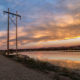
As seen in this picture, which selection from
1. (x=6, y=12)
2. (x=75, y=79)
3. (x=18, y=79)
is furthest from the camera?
(x=6, y=12)

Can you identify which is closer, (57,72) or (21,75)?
(21,75)

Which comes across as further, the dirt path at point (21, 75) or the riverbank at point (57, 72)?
the riverbank at point (57, 72)

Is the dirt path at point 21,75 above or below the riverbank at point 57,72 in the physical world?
above

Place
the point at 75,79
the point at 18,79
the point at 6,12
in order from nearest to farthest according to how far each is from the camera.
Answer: the point at 18,79 → the point at 75,79 → the point at 6,12

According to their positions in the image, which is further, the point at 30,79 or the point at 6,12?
the point at 6,12

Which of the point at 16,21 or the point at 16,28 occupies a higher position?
the point at 16,21

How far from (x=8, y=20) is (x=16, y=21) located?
2.33 metres

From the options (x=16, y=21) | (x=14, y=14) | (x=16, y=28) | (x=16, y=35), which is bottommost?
(x=16, y=35)

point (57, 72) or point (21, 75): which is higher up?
point (21, 75)

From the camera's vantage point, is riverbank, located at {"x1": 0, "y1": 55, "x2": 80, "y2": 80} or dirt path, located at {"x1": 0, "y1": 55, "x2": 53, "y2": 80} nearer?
dirt path, located at {"x1": 0, "y1": 55, "x2": 53, "y2": 80}

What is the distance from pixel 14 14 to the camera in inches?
1155

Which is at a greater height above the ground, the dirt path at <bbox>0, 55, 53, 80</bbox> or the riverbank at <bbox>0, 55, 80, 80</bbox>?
the dirt path at <bbox>0, 55, 53, 80</bbox>

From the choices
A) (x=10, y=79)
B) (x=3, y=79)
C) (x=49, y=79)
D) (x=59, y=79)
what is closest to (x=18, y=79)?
(x=10, y=79)

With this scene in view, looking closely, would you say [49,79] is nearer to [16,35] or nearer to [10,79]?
[10,79]
